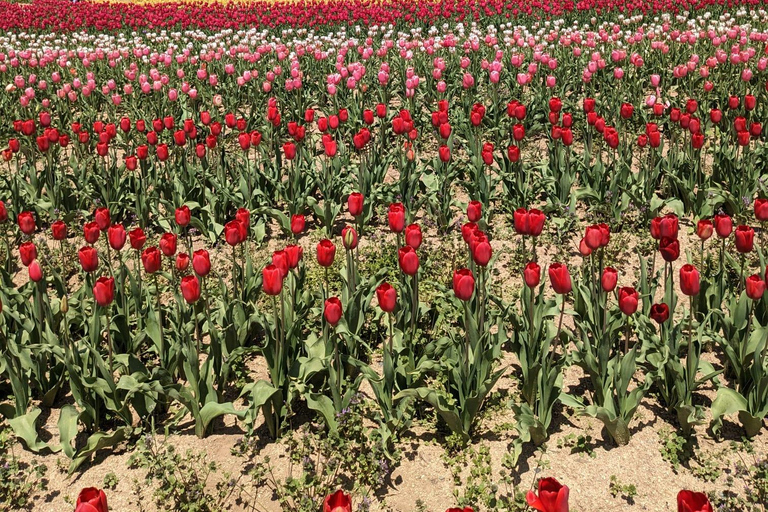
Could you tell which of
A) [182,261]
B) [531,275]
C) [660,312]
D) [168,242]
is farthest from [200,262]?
[660,312]

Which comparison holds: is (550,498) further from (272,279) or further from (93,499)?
(272,279)

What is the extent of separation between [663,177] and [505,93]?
414cm

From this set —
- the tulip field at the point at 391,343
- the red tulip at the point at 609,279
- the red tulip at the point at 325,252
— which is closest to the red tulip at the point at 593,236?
the tulip field at the point at 391,343

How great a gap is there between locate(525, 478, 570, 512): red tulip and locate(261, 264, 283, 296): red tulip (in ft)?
5.33

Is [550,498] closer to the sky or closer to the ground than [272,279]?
closer to the ground

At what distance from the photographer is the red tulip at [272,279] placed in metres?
3.12

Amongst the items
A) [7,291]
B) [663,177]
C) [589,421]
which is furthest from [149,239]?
[663,177]

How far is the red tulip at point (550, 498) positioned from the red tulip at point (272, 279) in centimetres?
163

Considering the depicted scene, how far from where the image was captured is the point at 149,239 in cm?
624

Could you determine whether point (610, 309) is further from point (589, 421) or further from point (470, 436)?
point (470, 436)

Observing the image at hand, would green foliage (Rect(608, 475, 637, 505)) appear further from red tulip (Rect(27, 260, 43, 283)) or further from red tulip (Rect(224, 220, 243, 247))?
red tulip (Rect(27, 260, 43, 283))

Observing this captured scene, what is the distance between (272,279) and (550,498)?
169 cm

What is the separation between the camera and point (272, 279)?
10.3 ft

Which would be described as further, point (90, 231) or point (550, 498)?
point (90, 231)
